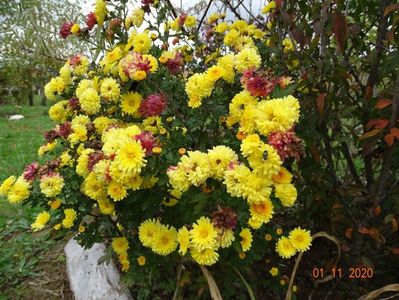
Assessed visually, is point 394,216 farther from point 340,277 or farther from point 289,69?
point 289,69

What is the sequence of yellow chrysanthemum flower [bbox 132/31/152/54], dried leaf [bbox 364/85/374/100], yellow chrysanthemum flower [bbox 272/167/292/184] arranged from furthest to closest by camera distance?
yellow chrysanthemum flower [bbox 132/31/152/54]
dried leaf [bbox 364/85/374/100]
yellow chrysanthemum flower [bbox 272/167/292/184]

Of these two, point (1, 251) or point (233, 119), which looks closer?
point (233, 119)

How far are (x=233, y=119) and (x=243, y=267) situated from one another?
524 mm

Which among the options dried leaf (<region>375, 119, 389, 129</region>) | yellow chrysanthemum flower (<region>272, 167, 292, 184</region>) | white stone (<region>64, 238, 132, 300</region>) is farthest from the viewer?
white stone (<region>64, 238, 132, 300</region>)

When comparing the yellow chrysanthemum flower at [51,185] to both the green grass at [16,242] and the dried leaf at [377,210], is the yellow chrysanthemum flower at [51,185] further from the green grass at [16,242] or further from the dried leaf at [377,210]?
the dried leaf at [377,210]

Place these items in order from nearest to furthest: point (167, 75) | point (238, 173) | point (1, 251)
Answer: point (238, 173)
point (167, 75)
point (1, 251)

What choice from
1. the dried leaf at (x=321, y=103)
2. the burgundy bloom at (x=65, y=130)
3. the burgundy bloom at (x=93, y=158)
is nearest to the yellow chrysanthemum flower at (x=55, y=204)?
the burgundy bloom at (x=65, y=130)

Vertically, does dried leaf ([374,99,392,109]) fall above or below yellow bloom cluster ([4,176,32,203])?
above

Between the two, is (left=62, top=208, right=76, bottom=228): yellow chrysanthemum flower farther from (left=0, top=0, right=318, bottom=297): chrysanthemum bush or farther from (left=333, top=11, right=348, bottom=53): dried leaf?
(left=333, top=11, right=348, bottom=53): dried leaf

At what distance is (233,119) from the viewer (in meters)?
1.44

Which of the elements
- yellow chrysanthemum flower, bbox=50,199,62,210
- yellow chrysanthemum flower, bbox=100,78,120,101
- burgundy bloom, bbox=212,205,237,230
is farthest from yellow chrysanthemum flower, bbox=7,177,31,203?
burgundy bloom, bbox=212,205,237,230

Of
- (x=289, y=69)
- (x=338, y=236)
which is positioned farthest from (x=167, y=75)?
(x=338, y=236)

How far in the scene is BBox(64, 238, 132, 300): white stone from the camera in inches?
75.2

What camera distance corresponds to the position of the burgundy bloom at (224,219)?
3.82 feet
